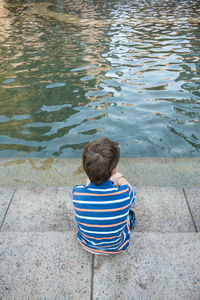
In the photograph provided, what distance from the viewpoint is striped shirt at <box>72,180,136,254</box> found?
7.27 feet

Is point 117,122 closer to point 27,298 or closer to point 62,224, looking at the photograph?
point 62,224

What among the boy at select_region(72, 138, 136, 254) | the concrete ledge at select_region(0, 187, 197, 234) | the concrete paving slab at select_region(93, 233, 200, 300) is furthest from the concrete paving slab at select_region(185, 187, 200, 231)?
the boy at select_region(72, 138, 136, 254)

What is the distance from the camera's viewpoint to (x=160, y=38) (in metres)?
10.9

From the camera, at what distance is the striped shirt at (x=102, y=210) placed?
222 centimetres

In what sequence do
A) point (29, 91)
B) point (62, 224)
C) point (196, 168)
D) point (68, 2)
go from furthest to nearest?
point (68, 2), point (29, 91), point (196, 168), point (62, 224)

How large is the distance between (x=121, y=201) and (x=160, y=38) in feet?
33.2

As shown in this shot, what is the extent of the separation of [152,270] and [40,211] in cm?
136

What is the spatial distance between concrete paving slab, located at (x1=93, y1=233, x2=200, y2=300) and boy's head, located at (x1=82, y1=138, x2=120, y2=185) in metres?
0.83

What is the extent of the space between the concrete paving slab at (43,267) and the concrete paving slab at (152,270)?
0.49ft

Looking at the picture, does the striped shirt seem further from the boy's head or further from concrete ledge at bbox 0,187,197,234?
concrete ledge at bbox 0,187,197,234

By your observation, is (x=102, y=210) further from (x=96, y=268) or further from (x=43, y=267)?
(x=43, y=267)

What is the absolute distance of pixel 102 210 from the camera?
2215mm

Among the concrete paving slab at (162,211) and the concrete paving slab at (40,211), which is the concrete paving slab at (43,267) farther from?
the concrete paving slab at (162,211)

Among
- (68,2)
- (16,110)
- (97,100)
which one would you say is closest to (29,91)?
(16,110)
